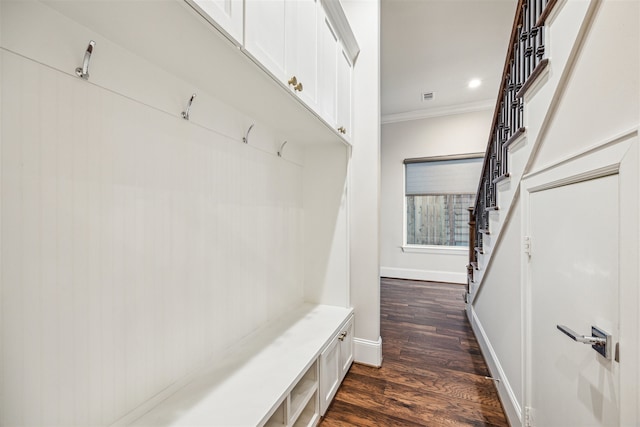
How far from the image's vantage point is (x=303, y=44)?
1.35 meters

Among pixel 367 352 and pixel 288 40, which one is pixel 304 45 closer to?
pixel 288 40

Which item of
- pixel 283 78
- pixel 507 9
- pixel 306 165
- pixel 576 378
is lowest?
pixel 576 378

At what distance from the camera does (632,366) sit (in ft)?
2.23

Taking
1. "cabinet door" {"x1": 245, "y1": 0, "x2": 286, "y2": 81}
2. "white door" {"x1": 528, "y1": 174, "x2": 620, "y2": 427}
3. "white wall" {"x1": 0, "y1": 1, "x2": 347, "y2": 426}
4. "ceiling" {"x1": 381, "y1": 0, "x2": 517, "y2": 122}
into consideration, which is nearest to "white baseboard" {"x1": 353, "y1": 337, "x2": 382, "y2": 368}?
"white door" {"x1": 528, "y1": 174, "x2": 620, "y2": 427}

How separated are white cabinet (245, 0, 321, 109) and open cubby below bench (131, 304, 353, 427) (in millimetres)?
1328

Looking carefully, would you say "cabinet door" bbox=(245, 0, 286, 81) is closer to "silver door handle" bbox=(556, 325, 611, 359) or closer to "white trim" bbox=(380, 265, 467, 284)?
"silver door handle" bbox=(556, 325, 611, 359)

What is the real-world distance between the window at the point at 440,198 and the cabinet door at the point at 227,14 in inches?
176

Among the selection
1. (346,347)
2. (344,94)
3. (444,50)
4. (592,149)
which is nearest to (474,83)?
(444,50)

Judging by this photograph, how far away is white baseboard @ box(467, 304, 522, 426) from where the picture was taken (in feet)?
Result: 4.89

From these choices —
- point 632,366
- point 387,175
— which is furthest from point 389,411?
point 387,175

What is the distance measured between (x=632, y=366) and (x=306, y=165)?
1.93m

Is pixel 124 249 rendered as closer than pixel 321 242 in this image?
Yes

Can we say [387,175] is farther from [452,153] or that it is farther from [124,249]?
[124,249]

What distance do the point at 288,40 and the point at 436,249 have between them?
175 inches
